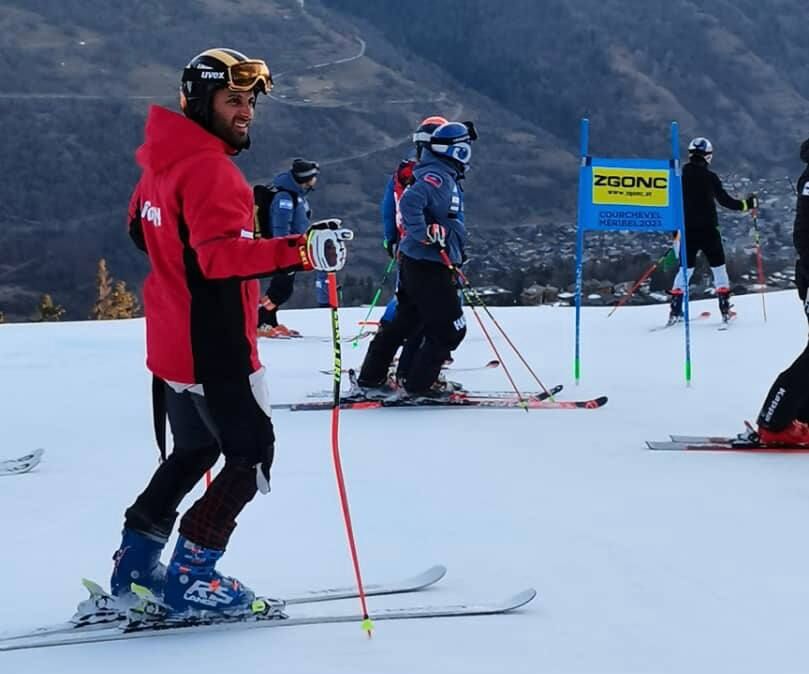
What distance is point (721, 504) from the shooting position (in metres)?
4.22

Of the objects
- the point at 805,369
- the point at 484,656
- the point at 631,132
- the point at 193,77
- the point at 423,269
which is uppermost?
the point at 631,132

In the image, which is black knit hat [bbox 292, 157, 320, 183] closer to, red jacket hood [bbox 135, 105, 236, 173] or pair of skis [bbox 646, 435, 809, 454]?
pair of skis [bbox 646, 435, 809, 454]

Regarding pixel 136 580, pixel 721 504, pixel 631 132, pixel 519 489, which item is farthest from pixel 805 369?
pixel 631 132

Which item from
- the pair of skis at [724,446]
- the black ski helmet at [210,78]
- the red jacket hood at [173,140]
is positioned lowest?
the pair of skis at [724,446]

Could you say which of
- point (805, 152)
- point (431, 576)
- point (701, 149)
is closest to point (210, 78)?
point (431, 576)

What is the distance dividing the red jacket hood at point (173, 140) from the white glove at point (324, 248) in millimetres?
334

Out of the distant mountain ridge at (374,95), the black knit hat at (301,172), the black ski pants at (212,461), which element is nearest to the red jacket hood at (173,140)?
the black ski pants at (212,461)

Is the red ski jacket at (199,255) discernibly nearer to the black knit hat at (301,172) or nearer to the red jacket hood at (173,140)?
the red jacket hood at (173,140)

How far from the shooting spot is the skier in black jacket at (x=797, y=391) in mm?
4797

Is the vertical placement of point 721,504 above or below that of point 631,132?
below

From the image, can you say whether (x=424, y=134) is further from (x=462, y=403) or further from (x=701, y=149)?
(x=701, y=149)

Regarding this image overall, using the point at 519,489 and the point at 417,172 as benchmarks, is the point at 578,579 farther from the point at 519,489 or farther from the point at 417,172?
the point at 417,172

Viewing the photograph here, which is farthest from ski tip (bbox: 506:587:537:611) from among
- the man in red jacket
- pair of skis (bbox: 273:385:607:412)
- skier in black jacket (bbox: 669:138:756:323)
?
skier in black jacket (bbox: 669:138:756:323)

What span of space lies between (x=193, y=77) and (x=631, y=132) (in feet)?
353
